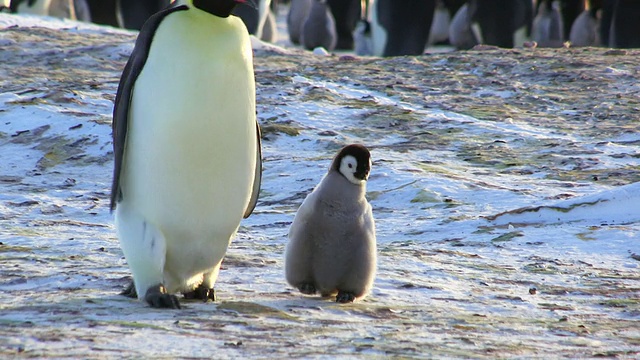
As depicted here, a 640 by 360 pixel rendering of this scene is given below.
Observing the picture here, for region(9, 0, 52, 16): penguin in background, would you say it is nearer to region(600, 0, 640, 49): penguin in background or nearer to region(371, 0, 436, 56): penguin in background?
region(371, 0, 436, 56): penguin in background

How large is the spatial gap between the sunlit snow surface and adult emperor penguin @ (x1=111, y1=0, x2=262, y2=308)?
8.6 inches

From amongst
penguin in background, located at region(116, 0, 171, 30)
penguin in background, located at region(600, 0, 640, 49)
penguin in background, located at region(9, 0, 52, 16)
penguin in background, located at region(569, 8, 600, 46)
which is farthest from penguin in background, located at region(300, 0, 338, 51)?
penguin in background, located at region(600, 0, 640, 49)

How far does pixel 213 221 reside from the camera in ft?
13.3

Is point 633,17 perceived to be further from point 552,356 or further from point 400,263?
point 552,356

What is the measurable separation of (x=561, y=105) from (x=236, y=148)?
18.4ft

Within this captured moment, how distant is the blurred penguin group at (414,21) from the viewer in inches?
704

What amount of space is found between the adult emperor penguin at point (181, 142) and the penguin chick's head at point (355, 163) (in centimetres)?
40

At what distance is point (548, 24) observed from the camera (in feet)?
80.9

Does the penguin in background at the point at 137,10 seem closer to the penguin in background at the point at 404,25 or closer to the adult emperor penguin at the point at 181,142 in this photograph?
the penguin in background at the point at 404,25

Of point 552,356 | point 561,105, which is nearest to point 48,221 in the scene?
point 552,356

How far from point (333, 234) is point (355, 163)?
0.28 m

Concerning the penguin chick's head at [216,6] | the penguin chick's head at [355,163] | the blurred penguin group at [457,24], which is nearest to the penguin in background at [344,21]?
the blurred penguin group at [457,24]

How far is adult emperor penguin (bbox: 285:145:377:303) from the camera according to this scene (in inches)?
168

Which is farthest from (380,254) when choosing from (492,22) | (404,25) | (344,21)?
(344,21)
